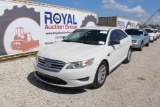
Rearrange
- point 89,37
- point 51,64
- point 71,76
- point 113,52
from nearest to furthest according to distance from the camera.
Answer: point 71,76
point 51,64
point 113,52
point 89,37

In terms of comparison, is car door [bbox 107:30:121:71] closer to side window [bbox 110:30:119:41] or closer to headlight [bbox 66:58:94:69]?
side window [bbox 110:30:119:41]

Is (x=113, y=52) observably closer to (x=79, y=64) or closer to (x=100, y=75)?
(x=100, y=75)

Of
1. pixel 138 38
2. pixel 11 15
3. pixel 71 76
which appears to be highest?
pixel 11 15

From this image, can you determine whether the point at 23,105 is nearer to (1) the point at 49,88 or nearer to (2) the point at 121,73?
(1) the point at 49,88

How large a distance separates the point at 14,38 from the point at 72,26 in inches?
169

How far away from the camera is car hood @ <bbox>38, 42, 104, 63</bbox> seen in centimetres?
413

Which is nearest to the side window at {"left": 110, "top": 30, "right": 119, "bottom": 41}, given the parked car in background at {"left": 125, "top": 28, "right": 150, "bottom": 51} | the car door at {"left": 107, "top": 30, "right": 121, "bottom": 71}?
the car door at {"left": 107, "top": 30, "right": 121, "bottom": 71}

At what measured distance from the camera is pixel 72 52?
4418mm

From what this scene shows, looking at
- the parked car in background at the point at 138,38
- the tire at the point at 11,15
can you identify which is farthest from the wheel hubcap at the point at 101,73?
the parked car in background at the point at 138,38

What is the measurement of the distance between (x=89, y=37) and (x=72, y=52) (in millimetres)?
1277

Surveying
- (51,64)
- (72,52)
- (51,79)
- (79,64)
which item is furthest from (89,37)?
(51,79)

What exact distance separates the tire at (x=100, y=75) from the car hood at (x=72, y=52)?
44cm

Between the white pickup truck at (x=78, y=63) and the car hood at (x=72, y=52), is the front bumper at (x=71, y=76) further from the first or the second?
the car hood at (x=72, y=52)

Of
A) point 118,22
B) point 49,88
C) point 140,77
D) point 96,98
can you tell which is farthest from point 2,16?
point 118,22
